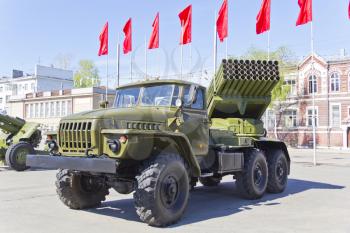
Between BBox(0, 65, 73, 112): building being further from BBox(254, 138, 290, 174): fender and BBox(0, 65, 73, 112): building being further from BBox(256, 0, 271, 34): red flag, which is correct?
BBox(254, 138, 290, 174): fender

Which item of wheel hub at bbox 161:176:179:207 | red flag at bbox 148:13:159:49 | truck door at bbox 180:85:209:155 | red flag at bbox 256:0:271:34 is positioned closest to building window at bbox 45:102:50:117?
red flag at bbox 148:13:159:49

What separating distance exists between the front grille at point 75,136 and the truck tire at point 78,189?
79 cm

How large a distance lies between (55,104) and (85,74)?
45.2 ft

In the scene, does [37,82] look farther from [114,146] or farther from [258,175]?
[114,146]

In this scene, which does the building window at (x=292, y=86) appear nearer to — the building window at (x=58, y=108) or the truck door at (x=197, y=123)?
the building window at (x=58, y=108)

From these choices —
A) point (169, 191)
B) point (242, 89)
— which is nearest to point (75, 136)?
point (169, 191)

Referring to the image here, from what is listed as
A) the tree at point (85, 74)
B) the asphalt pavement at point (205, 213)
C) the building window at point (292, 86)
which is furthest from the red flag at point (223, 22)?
the tree at point (85, 74)

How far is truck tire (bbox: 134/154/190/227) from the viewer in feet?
22.9

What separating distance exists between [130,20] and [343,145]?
2836cm

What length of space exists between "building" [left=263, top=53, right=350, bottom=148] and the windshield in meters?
39.0

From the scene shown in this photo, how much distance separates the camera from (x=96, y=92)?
187ft

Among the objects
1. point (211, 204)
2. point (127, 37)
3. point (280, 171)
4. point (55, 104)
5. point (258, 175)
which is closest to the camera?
point (211, 204)

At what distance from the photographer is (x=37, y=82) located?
7888 cm

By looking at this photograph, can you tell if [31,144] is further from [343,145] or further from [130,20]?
[343,145]
